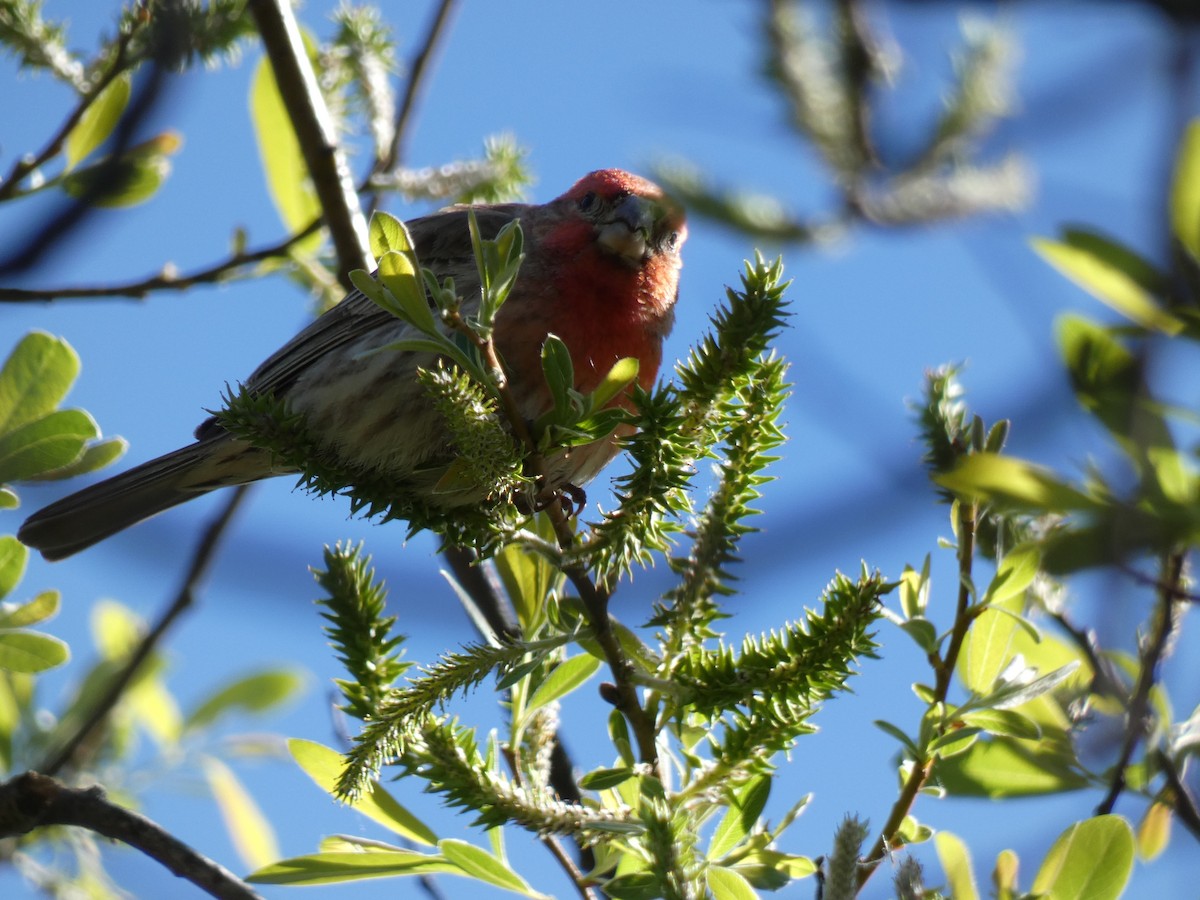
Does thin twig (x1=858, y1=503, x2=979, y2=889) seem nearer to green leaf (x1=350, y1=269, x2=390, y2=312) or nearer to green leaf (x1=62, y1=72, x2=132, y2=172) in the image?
green leaf (x1=350, y1=269, x2=390, y2=312)

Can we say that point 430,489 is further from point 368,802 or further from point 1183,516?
point 1183,516

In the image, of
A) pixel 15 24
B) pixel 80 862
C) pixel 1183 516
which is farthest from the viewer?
pixel 80 862

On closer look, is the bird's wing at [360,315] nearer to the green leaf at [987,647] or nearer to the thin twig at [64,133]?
the thin twig at [64,133]

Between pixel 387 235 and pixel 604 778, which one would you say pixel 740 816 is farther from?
pixel 387 235

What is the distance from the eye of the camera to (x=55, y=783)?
9.52 ft

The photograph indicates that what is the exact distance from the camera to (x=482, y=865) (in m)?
2.44

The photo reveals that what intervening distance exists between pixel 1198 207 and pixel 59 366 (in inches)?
97.4

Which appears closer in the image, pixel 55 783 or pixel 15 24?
pixel 55 783

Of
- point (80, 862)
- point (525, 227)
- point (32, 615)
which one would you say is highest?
point (525, 227)

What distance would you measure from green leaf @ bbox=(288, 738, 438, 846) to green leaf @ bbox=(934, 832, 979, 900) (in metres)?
0.95

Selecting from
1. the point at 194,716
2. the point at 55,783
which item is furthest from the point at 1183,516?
the point at 194,716

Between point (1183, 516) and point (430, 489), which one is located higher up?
point (430, 489)

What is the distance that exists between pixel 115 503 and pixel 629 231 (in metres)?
2.22

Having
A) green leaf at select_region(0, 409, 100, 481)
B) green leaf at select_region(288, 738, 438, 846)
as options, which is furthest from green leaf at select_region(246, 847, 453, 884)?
green leaf at select_region(0, 409, 100, 481)
